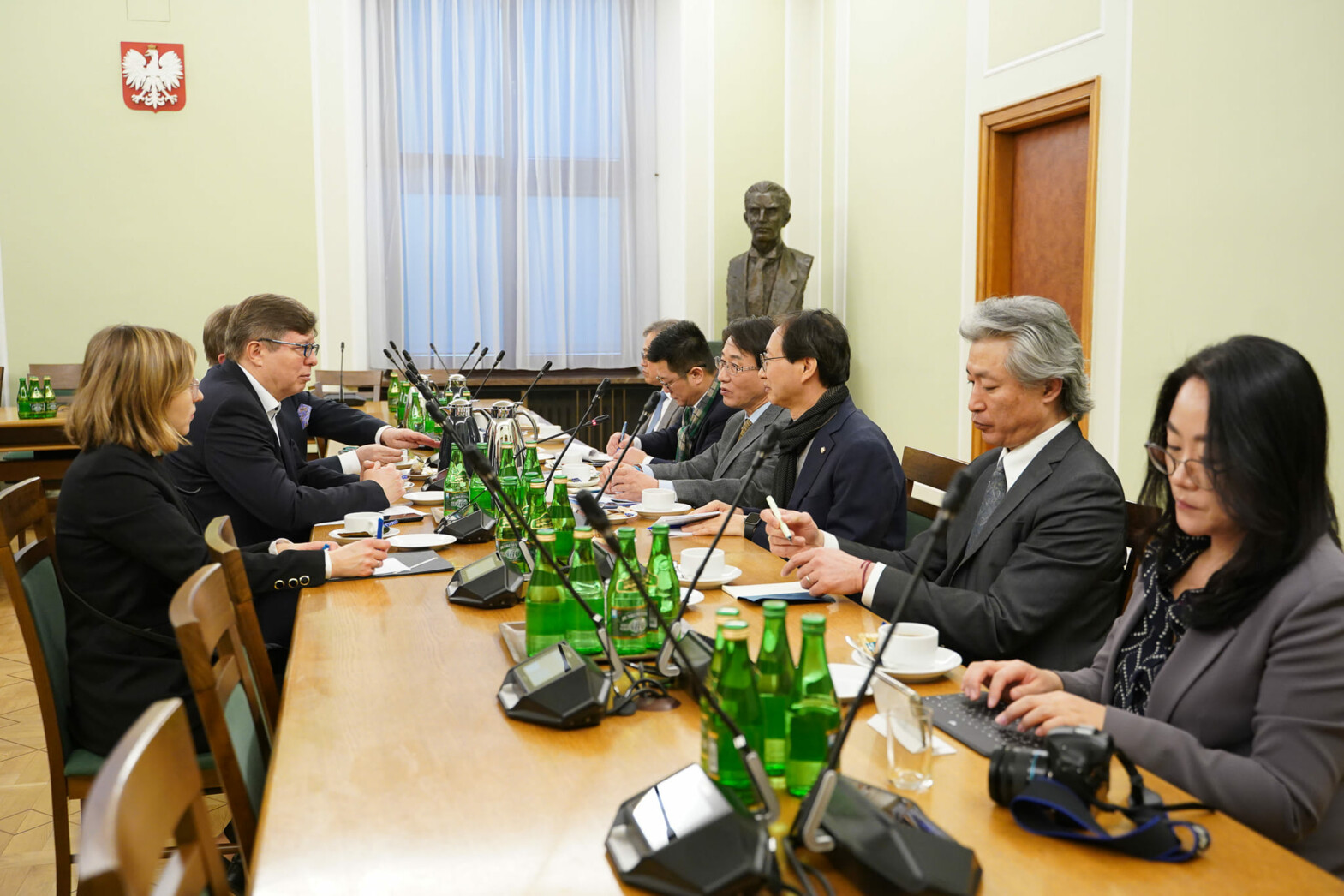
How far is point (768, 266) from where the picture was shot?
6625 millimetres

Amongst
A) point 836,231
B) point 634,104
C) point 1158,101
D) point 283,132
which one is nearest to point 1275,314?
point 1158,101

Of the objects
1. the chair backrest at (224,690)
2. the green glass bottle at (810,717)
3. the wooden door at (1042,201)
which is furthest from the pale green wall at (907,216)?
the green glass bottle at (810,717)

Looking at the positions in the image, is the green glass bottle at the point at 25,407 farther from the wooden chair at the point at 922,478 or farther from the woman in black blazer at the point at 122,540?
the wooden chair at the point at 922,478

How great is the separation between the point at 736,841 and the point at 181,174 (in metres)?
6.96

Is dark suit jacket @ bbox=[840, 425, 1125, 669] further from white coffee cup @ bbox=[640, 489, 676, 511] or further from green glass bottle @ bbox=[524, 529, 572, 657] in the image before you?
white coffee cup @ bbox=[640, 489, 676, 511]

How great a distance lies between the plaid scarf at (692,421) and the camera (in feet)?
13.9

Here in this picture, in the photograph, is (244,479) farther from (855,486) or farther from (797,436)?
(855,486)

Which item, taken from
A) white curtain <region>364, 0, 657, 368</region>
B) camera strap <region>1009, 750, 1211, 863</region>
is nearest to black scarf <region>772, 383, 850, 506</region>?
camera strap <region>1009, 750, 1211, 863</region>

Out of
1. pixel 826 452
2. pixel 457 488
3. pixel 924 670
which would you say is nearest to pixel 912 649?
pixel 924 670

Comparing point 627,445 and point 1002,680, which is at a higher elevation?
point 627,445

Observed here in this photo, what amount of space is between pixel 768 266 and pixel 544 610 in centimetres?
527

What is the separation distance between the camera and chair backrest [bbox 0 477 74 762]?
1849 mm

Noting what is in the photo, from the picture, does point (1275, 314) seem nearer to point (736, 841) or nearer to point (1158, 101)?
point (1158, 101)

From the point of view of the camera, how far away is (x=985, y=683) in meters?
1.45
